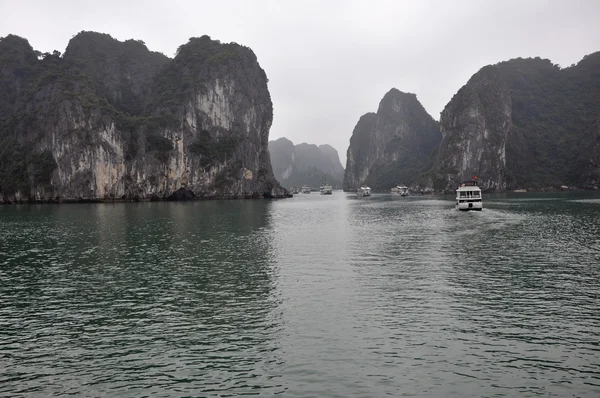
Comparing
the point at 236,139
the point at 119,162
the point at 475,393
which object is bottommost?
the point at 475,393

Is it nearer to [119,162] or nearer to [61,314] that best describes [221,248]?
[61,314]

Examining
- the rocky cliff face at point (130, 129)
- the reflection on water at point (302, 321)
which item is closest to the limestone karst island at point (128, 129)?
the rocky cliff face at point (130, 129)

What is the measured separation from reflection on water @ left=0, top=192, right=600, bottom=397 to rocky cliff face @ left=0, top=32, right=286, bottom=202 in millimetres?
110306

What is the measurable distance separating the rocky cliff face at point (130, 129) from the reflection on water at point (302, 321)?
11031cm

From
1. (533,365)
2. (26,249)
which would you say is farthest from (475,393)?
(26,249)

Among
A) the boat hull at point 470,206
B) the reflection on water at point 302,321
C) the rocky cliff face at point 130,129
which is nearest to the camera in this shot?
the reflection on water at point 302,321

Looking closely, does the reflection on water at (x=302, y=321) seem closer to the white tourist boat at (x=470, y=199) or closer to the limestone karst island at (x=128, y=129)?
the white tourist boat at (x=470, y=199)

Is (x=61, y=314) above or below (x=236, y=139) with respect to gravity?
below


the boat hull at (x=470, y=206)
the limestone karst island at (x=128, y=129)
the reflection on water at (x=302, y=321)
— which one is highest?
the limestone karst island at (x=128, y=129)

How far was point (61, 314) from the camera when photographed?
68.6 feet

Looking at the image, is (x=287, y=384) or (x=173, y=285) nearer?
(x=287, y=384)

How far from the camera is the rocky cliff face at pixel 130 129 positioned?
13625 cm

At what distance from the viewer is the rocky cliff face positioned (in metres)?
136

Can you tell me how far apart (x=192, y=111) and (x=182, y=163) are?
23.0 meters
